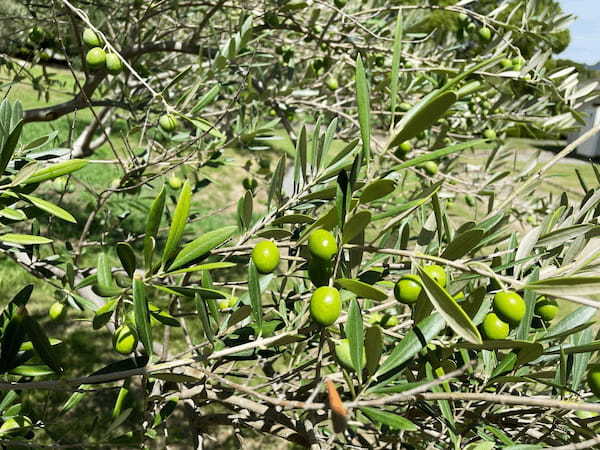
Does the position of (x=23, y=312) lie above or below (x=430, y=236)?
below

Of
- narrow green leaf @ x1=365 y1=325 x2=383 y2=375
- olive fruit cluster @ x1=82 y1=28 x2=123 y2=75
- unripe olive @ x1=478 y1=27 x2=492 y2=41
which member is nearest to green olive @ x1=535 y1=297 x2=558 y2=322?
narrow green leaf @ x1=365 y1=325 x2=383 y2=375

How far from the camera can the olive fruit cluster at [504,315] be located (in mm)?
735

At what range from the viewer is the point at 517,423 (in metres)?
1.13

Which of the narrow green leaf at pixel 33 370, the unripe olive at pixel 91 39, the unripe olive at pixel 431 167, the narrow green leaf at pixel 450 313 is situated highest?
the unripe olive at pixel 91 39

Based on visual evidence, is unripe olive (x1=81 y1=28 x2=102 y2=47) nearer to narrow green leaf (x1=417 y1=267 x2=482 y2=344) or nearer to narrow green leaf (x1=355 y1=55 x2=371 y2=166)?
narrow green leaf (x1=355 y1=55 x2=371 y2=166)

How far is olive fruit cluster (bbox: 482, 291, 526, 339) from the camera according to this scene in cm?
73

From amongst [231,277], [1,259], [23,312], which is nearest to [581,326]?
[23,312]

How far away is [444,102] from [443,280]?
377 millimetres

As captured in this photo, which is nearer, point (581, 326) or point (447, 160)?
point (581, 326)

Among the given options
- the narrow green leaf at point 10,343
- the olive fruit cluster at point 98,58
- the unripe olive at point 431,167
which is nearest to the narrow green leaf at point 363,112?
the narrow green leaf at point 10,343

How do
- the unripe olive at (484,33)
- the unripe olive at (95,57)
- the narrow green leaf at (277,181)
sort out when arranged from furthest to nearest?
the unripe olive at (484,33) < the unripe olive at (95,57) < the narrow green leaf at (277,181)

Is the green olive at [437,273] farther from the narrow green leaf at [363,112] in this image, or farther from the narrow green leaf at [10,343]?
the narrow green leaf at [10,343]

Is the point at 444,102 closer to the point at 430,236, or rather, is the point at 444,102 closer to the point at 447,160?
the point at 430,236

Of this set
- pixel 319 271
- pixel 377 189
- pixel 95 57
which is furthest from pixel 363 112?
pixel 95 57
